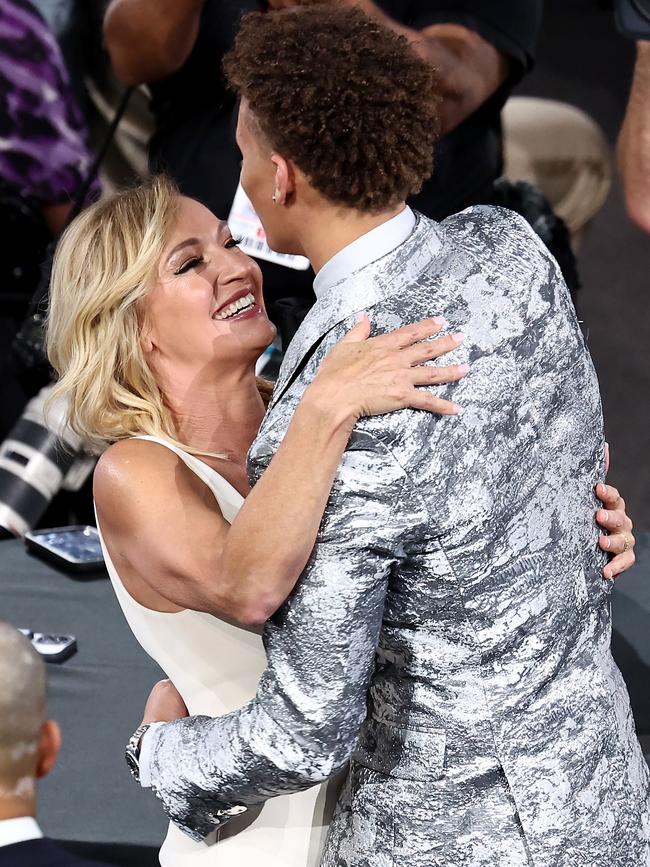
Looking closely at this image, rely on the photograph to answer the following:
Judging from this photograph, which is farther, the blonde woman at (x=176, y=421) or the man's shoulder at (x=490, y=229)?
the blonde woman at (x=176, y=421)

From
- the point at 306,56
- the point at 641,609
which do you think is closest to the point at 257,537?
the point at 306,56

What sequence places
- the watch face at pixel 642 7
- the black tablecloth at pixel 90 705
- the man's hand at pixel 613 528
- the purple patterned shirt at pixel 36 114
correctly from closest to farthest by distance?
the man's hand at pixel 613 528, the black tablecloth at pixel 90 705, the watch face at pixel 642 7, the purple patterned shirt at pixel 36 114

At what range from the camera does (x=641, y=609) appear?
94.0 inches

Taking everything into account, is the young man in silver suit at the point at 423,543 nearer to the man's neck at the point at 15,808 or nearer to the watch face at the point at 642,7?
the man's neck at the point at 15,808

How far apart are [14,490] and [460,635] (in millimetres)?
1852

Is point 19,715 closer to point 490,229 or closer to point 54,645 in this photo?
point 490,229

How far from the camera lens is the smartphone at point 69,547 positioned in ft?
8.29

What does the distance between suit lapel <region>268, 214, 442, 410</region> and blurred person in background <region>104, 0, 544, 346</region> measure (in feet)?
4.04

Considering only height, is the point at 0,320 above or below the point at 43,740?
below

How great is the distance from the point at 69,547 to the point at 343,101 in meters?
1.69

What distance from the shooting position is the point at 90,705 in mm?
2137

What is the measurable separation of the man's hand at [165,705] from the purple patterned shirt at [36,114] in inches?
74.3

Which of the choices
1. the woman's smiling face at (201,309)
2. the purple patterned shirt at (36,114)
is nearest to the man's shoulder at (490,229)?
the woman's smiling face at (201,309)

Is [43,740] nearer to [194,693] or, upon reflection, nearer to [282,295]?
[194,693]
